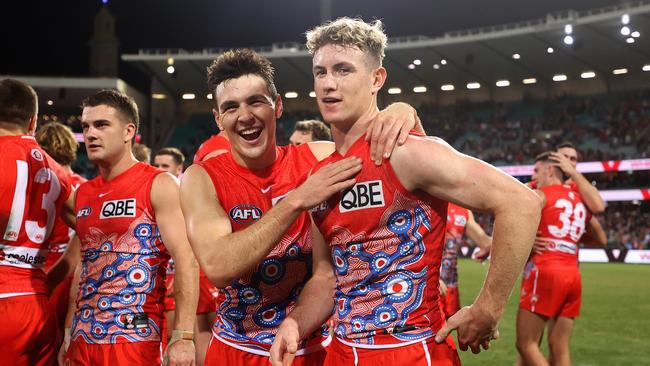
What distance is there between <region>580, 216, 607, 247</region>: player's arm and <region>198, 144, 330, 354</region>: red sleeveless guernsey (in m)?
5.52

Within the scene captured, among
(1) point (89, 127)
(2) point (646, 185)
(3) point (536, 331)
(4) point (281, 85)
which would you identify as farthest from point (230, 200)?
(4) point (281, 85)

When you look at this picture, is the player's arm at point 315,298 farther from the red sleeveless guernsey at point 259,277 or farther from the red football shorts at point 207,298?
the red football shorts at point 207,298

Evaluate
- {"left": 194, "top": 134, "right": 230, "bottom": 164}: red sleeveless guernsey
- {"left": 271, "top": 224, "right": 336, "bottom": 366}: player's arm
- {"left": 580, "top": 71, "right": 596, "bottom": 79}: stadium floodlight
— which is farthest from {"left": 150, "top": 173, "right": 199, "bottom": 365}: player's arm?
{"left": 580, "top": 71, "right": 596, "bottom": 79}: stadium floodlight

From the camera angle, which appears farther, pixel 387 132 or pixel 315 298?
pixel 315 298

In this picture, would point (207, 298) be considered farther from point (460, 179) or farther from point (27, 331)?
point (460, 179)

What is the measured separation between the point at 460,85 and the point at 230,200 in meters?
42.3

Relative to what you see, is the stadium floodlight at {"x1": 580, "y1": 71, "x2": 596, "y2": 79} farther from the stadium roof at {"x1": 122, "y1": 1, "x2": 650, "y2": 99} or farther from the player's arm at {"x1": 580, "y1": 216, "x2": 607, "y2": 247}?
the player's arm at {"x1": 580, "y1": 216, "x2": 607, "y2": 247}

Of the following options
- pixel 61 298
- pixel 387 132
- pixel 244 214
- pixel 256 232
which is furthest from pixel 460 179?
pixel 61 298

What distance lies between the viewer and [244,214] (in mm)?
3352

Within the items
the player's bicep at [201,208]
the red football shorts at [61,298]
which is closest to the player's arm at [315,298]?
the player's bicep at [201,208]

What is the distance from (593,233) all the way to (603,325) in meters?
4.62

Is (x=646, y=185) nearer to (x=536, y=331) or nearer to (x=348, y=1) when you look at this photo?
(x=348, y=1)

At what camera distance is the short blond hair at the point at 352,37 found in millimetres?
2941

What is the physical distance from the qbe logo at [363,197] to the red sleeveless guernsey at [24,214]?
2301 mm
